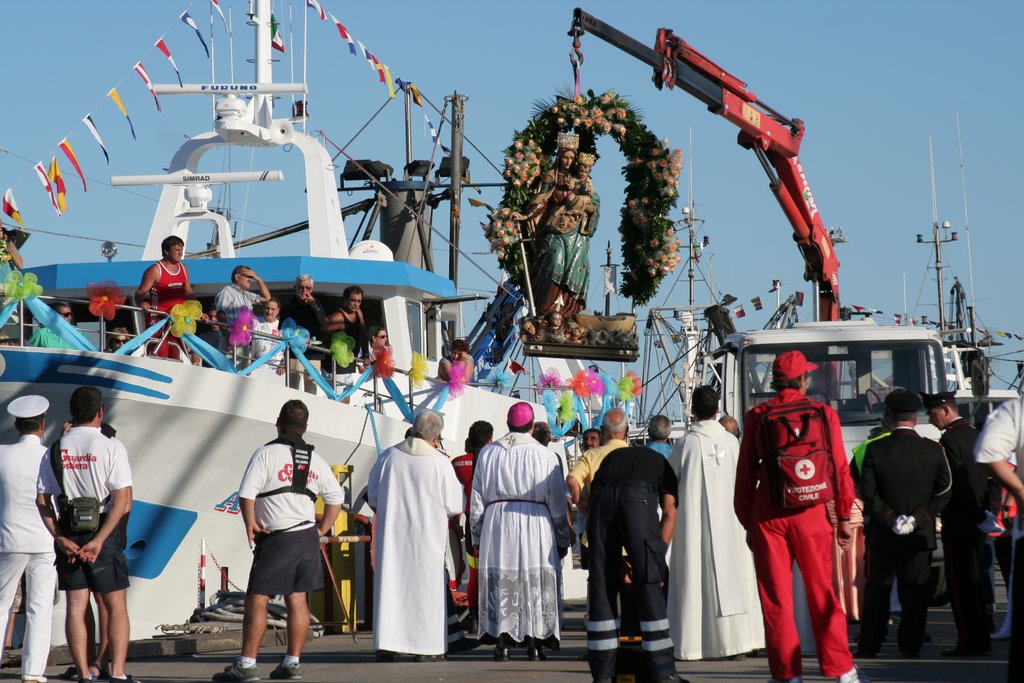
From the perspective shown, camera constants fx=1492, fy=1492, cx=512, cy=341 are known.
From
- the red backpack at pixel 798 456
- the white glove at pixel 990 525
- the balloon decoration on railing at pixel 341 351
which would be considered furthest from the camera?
the balloon decoration on railing at pixel 341 351

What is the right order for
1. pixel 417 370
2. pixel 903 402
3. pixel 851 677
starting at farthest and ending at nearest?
1. pixel 417 370
2. pixel 903 402
3. pixel 851 677

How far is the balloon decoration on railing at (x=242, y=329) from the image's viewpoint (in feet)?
48.2

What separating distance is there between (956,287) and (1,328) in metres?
47.3

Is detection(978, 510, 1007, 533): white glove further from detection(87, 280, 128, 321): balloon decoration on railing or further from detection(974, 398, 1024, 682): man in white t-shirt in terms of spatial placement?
detection(87, 280, 128, 321): balloon decoration on railing

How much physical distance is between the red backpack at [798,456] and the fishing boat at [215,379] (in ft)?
19.5

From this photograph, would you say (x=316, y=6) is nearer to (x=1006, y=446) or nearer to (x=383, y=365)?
(x=383, y=365)

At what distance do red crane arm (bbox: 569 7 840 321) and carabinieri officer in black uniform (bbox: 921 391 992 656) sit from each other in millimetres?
7772

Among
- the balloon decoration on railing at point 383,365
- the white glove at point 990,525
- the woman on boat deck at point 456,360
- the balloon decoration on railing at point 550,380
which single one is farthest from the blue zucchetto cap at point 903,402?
the balloon decoration on railing at point 550,380

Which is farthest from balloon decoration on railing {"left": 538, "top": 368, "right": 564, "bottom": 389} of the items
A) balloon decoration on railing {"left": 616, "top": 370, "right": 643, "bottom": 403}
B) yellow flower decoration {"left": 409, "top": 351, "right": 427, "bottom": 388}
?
yellow flower decoration {"left": 409, "top": 351, "right": 427, "bottom": 388}

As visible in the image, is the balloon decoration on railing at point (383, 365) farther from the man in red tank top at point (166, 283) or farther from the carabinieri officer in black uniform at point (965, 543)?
the carabinieri officer in black uniform at point (965, 543)

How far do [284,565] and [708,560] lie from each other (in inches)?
113

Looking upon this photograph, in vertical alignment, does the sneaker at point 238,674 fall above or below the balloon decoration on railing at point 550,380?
below

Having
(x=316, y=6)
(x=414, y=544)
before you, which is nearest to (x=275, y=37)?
(x=316, y=6)

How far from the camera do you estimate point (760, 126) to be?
1830 cm
